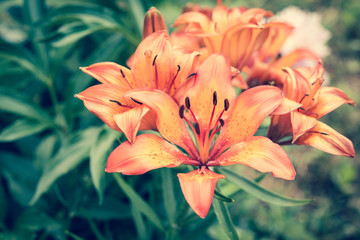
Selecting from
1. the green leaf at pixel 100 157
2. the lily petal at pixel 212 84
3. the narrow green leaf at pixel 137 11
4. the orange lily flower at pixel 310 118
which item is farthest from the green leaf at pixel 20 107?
the orange lily flower at pixel 310 118

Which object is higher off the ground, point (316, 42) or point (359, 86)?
point (316, 42)

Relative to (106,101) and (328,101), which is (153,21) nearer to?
(106,101)

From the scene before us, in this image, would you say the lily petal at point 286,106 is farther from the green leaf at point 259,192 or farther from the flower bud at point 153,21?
the flower bud at point 153,21

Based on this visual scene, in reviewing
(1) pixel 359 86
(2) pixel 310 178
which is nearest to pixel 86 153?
(2) pixel 310 178

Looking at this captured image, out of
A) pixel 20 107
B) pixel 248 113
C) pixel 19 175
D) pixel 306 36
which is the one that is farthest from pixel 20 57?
pixel 306 36

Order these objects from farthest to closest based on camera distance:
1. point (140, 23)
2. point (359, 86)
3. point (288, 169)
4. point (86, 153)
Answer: point (359, 86) < point (140, 23) < point (86, 153) < point (288, 169)

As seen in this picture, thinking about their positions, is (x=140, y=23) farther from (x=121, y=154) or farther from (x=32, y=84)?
(x=121, y=154)
